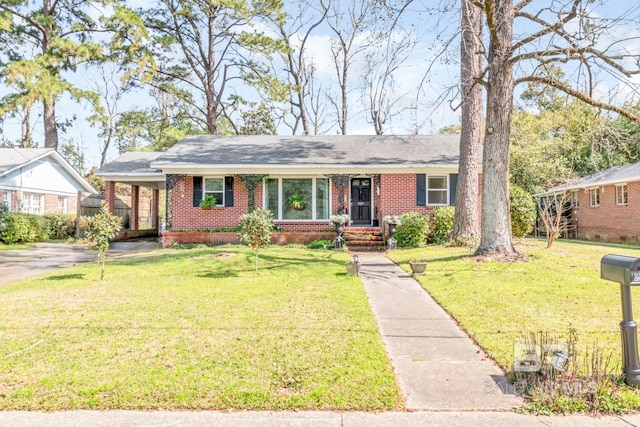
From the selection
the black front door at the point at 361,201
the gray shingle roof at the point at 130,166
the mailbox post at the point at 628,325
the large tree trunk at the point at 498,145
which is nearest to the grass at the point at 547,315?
the mailbox post at the point at 628,325

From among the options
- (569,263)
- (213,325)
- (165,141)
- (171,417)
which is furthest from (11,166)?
(569,263)

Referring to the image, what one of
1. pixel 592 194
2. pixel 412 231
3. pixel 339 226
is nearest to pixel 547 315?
pixel 412 231

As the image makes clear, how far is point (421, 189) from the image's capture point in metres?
16.5

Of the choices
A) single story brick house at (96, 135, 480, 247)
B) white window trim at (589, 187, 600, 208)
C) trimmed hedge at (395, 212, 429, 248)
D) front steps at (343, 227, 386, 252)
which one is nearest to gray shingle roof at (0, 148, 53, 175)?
single story brick house at (96, 135, 480, 247)

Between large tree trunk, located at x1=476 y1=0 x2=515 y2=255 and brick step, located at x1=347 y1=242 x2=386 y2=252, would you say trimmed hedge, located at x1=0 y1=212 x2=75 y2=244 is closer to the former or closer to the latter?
brick step, located at x1=347 y1=242 x2=386 y2=252

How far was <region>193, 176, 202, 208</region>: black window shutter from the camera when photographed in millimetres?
16625

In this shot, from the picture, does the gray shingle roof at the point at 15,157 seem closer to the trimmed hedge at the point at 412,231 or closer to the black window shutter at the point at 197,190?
the black window shutter at the point at 197,190

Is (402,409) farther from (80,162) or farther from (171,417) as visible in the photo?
(80,162)

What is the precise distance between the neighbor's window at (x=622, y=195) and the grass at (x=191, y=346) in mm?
18327

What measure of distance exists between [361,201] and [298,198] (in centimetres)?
281

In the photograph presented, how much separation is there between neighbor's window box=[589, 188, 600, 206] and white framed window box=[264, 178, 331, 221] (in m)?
16.0

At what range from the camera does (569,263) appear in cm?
955

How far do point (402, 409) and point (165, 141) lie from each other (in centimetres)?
2951

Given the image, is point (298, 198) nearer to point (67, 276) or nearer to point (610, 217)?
point (67, 276)
